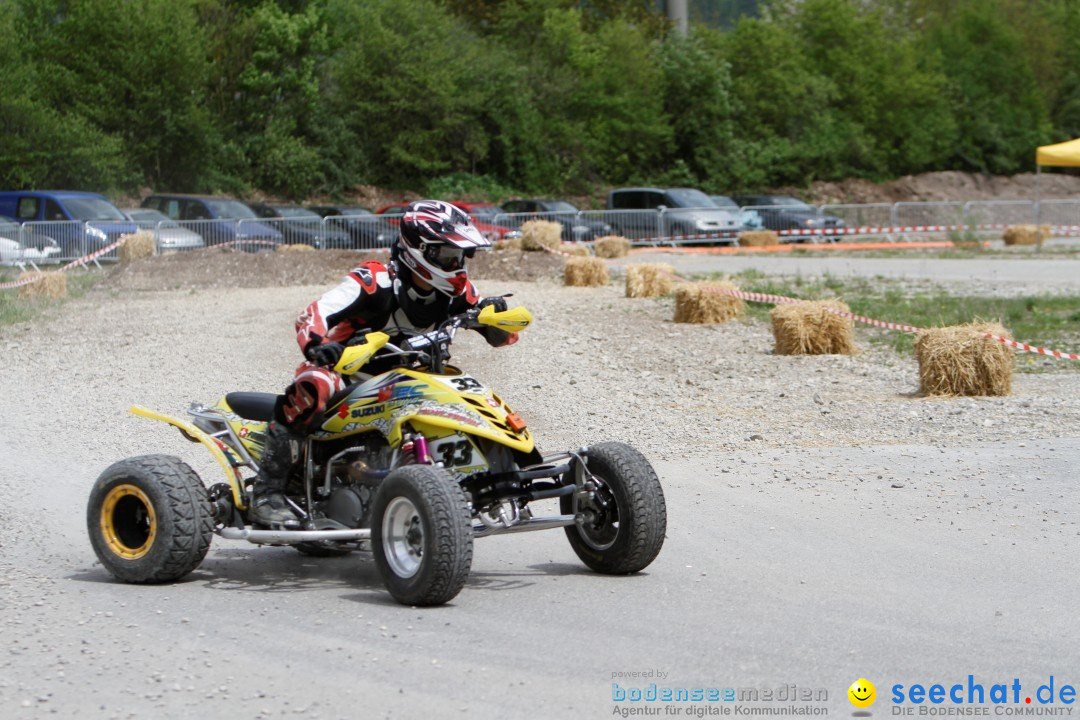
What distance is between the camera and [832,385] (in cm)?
1370

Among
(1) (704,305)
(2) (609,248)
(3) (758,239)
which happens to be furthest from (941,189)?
(1) (704,305)

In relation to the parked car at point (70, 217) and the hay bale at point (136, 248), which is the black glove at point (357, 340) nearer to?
the hay bale at point (136, 248)

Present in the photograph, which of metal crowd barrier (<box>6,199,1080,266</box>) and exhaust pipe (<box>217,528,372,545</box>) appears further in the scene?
metal crowd barrier (<box>6,199,1080,266</box>)

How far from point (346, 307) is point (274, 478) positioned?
3.29ft

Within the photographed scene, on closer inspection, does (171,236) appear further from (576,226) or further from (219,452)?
(219,452)

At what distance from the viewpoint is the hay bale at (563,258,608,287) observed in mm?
24375

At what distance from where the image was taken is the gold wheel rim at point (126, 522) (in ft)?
22.4

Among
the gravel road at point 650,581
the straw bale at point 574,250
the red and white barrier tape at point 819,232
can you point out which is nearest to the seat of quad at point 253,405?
the gravel road at point 650,581

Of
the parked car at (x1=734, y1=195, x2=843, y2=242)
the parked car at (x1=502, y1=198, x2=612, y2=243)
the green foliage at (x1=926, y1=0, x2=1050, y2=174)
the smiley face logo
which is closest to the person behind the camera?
the smiley face logo

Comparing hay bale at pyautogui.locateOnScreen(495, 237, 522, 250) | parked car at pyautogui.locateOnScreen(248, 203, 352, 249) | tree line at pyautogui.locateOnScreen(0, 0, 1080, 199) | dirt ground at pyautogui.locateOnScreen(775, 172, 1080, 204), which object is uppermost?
tree line at pyautogui.locateOnScreen(0, 0, 1080, 199)

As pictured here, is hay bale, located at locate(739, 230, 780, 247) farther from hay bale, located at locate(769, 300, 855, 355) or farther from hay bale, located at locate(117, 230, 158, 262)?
hay bale, located at locate(769, 300, 855, 355)

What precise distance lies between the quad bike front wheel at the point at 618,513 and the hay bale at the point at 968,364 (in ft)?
21.7

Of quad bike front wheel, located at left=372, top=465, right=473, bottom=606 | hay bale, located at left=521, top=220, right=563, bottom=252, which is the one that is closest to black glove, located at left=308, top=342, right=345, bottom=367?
quad bike front wheel, located at left=372, top=465, right=473, bottom=606

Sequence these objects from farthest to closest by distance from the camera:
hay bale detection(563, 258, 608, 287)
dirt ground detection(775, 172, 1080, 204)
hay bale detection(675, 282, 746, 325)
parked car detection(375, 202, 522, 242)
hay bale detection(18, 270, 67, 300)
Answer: dirt ground detection(775, 172, 1080, 204) < parked car detection(375, 202, 522, 242) < hay bale detection(563, 258, 608, 287) < hay bale detection(18, 270, 67, 300) < hay bale detection(675, 282, 746, 325)
